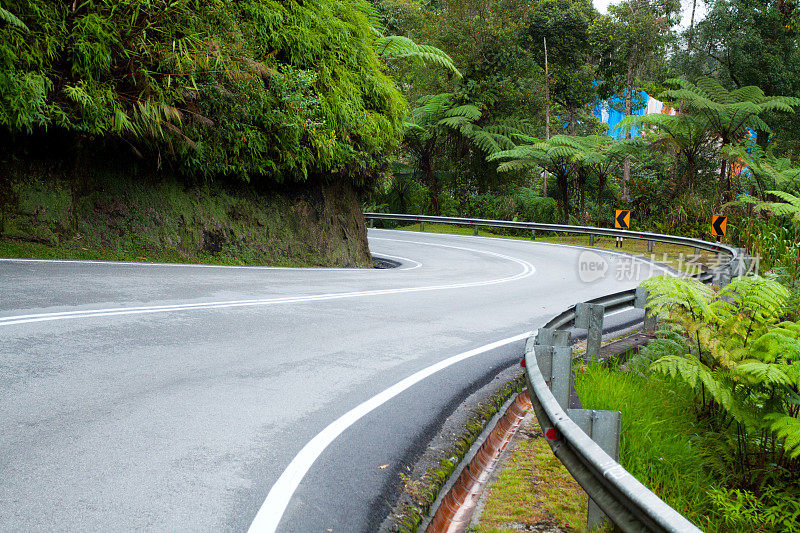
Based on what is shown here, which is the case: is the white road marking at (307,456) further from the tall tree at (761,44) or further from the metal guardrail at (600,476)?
the tall tree at (761,44)

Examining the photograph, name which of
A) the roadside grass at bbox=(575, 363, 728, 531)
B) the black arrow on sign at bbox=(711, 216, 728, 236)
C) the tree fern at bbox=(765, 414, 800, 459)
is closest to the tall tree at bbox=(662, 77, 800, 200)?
the black arrow on sign at bbox=(711, 216, 728, 236)

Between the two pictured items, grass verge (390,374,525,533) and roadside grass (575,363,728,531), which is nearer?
grass verge (390,374,525,533)

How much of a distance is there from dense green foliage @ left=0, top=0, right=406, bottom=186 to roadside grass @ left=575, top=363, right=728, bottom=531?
30.0ft

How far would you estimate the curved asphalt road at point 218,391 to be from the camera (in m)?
3.48

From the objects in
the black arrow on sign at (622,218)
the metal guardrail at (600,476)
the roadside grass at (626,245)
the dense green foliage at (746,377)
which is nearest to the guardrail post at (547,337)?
the metal guardrail at (600,476)

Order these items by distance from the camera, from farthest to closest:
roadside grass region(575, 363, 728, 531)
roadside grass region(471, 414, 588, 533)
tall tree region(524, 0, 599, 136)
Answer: tall tree region(524, 0, 599, 136)
roadside grass region(575, 363, 728, 531)
roadside grass region(471, 414, 588, 533)

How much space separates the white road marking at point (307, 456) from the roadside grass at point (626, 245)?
466 inches

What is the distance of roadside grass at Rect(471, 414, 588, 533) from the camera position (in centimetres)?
348

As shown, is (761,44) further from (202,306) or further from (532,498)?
(532,498)

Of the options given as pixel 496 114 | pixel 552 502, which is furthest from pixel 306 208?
pixel 496 114

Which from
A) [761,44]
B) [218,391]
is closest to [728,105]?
[761,44]

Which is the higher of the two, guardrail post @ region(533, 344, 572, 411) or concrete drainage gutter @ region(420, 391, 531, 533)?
guardrail post @ region(533, 344, 572, 411)

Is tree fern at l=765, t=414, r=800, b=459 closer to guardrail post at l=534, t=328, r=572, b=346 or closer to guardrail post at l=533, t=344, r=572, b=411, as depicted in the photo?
guardrail post at l=533, t=344, r=572, b=411

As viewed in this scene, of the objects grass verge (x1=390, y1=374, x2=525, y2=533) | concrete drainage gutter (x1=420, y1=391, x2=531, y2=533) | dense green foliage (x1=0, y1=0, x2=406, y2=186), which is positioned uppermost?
dense green foliage (x1=0, y1=0, x2=406, y2=186)
